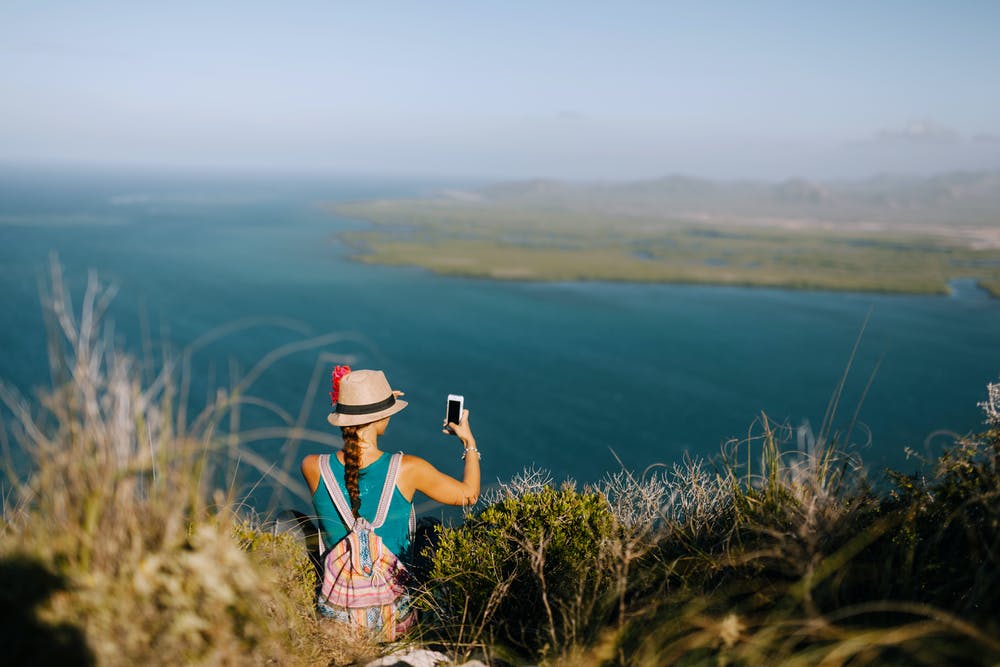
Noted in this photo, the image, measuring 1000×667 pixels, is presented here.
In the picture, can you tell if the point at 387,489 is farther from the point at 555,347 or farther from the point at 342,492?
the point at 555,347

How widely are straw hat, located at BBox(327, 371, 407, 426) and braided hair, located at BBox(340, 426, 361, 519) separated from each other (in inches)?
1.8

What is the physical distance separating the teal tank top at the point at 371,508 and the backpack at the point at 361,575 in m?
0.03

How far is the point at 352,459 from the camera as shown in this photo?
2.97m

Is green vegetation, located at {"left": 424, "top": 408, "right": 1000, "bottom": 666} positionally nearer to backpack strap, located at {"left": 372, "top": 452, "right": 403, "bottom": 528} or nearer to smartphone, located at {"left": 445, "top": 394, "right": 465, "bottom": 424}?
backpack strap, located at {"left": 372, "top": 452, "right": 403, "bottom": 528}

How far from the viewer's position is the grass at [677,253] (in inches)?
2359

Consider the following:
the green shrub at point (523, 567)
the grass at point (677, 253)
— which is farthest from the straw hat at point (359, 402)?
the grass at point (677, 253)

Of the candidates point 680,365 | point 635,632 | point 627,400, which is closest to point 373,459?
point 635,632

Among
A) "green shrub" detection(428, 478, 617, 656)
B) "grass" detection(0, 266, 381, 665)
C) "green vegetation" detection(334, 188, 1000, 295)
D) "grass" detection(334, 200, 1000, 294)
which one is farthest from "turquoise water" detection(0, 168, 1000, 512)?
"grass" detection(0, 266, 381, 665)

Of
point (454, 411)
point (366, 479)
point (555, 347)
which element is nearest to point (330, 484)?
point (366, 479)

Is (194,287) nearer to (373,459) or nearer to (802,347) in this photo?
(802,347)

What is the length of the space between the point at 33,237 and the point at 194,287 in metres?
32.1

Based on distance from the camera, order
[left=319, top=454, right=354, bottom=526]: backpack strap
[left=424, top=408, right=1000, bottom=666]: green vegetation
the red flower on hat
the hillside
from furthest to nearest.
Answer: the hillside → the red flower on hat → [left=319, top=454, right=354, bottom=526]: backpack strap → [left=424, top=408, right=1000, bottom=666]: green vegetation

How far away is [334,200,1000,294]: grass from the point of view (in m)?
59.9

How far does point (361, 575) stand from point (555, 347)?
34.3 metres
